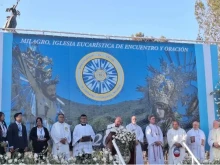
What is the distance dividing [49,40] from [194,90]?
156 inches

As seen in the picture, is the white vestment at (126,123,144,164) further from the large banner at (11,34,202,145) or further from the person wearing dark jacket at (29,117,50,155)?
the person wearing dark jacket at (29,117,50,155)

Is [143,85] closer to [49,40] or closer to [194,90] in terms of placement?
[194,90]

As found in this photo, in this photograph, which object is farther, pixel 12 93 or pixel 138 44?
pixel 138 44

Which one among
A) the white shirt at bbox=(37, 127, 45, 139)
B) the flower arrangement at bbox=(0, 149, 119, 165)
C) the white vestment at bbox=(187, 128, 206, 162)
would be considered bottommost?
the flower arrangement at bbox=(0, 149, 119, 165)

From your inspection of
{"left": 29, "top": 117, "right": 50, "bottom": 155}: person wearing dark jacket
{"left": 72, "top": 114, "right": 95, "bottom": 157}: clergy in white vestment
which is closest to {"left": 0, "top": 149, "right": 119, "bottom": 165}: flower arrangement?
{"left": 29, "top": 117, "right": 50, "bottom": 155}: person wearing dark jacket

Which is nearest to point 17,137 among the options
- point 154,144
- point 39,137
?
point 39,137

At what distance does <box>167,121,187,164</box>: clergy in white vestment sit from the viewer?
10.2 meters

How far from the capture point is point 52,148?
978 cm

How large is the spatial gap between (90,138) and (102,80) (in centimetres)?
173

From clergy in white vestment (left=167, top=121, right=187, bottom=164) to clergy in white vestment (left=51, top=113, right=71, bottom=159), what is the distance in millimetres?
2424

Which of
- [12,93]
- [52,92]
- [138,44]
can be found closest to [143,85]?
[138,44]

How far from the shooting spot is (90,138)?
9695mm

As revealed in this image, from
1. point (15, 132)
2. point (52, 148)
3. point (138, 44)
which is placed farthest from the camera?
point (138, 44)

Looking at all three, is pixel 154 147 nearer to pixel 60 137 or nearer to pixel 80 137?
pixel 80 137
